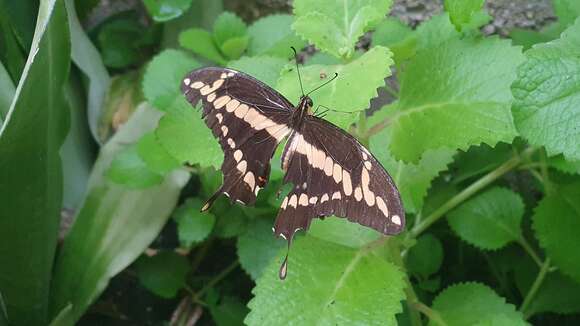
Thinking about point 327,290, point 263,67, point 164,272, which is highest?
point 263,67

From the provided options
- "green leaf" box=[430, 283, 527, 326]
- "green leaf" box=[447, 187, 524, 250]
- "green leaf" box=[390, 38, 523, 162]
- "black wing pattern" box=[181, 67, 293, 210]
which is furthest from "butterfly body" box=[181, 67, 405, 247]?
"green leaf" box=[447, 187, 524, 250]

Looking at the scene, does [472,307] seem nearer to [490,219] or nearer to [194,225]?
[490,219]

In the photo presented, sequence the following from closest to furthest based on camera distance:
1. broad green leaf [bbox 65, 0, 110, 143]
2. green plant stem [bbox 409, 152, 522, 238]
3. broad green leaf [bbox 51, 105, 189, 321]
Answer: green plant stem [bbox 409, 152, 522, 238], broad green leaf [bbox 51, 105, 189, 321], broad green leaf [bbox 65, 0, 110, 143]

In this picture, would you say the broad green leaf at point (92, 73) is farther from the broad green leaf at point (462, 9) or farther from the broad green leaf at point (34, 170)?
the broad green leaf at point (462, 9)

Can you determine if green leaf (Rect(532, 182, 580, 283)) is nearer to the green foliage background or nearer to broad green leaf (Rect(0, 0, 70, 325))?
the green foliage background

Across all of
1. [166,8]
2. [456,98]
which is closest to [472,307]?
[456,98]

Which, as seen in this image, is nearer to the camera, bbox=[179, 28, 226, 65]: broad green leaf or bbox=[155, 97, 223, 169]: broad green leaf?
bbox=[155, 97, 223, 169]: broad green leaf
